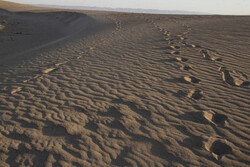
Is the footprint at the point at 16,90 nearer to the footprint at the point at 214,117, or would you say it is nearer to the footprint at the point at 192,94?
the footprint at the point at 192,94

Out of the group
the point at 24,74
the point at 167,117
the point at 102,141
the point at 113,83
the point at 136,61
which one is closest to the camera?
the point at 102,141

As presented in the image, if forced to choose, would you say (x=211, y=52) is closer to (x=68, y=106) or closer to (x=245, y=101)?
(x=245, y=101)

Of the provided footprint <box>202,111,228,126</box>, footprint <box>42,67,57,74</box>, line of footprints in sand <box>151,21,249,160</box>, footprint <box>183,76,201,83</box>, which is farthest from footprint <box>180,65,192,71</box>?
footprint <box>42,67,57,74</box>

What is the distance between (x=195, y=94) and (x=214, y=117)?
29.3 inches

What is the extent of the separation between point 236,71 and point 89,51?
5.03 m

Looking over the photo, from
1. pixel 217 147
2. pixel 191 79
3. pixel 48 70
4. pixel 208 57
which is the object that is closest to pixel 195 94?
pixel 191 79

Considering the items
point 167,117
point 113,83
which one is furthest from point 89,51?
point 167,117

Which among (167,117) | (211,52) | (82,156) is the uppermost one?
(211,52)

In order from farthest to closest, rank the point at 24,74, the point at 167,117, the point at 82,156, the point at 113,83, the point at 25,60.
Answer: the point at 25,60, the point at 24,74, the point at 113,83, the point at 167,117, the point at 82,156

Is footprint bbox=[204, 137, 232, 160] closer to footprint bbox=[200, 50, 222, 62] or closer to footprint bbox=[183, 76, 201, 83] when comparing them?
footprint bbox=[183, 76, 201, 83]

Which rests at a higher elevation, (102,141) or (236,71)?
(236,71)

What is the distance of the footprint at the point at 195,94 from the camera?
3646 millimetres

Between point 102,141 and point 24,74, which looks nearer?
point 102,141

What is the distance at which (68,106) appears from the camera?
353 cm
